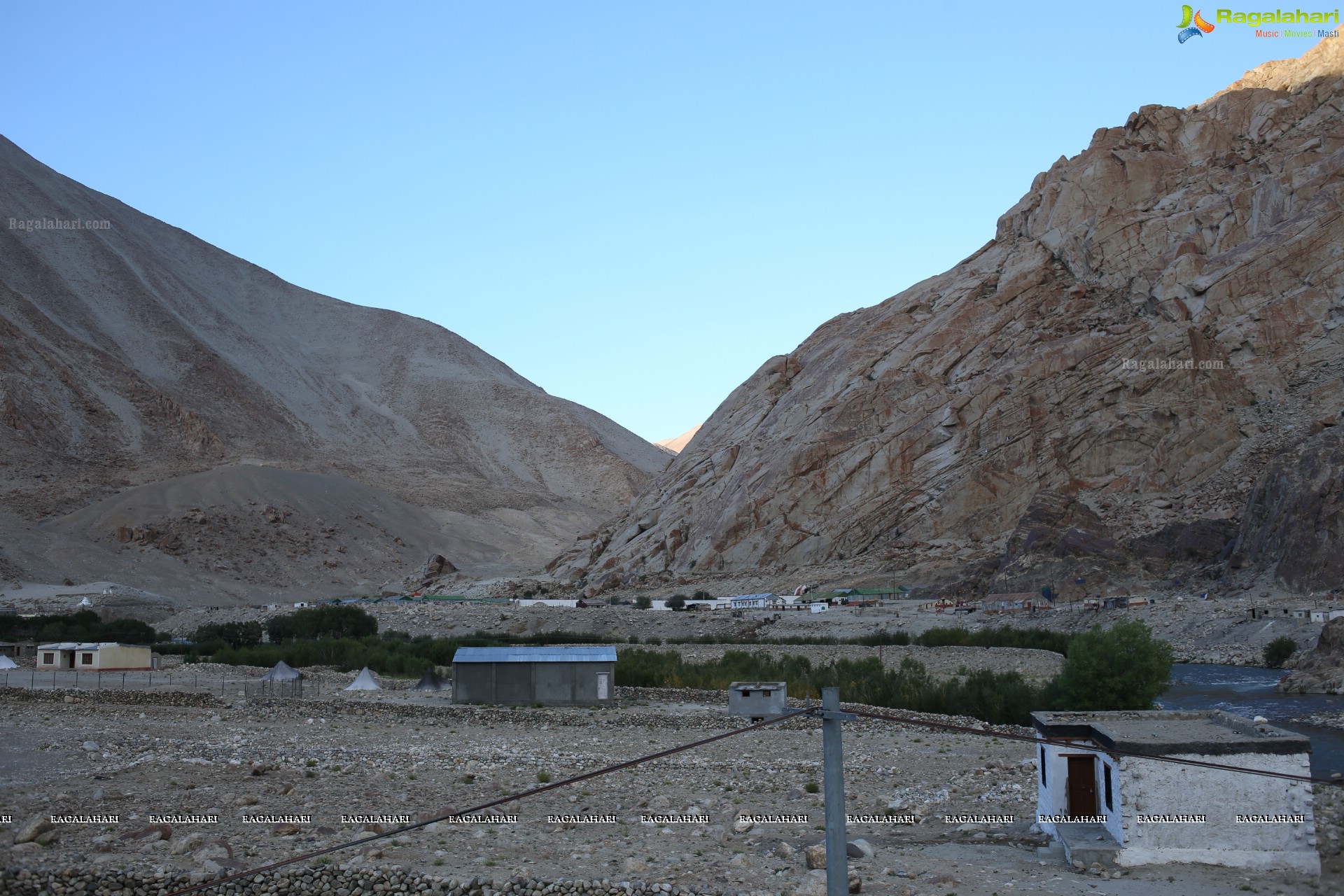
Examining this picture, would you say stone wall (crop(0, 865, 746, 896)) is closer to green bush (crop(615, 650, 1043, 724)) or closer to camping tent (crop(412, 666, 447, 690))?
green bush (crop(615, 650, 1043, 724))

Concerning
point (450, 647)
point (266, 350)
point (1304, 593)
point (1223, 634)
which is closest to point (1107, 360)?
point (1304, 593)

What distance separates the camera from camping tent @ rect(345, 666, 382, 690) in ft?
109

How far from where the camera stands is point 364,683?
33.5 metres

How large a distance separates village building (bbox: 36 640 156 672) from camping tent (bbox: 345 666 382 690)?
9.97m

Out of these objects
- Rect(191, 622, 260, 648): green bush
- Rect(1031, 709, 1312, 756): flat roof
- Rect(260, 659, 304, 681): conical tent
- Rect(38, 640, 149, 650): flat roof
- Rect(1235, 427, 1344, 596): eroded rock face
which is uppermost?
Rect(1235, 427, 1344, 596): eroded rock face

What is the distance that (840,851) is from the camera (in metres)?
8.46

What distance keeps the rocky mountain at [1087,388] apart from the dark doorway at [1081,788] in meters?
41.5

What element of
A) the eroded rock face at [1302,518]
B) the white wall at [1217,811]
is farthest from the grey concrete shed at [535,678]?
the eroded rock face at [1302,518]

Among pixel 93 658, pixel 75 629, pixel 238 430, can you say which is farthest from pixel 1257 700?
pixel 238 430

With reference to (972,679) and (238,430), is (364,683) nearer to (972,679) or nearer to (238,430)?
(972,679)

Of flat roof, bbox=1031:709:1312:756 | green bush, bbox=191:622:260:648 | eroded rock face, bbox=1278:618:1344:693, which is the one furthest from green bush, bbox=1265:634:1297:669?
green bush, bbox=191:622:260:648

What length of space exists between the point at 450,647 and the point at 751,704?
34343mm

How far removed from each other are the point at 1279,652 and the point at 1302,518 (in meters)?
14.1

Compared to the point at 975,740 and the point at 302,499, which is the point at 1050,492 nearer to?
the point at 975,740
